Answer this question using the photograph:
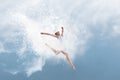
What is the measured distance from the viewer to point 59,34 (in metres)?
82.5

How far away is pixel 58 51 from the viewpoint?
88.1 m

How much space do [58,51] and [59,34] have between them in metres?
8.33

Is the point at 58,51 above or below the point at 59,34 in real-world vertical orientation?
below

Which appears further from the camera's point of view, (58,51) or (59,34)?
(58,51)
